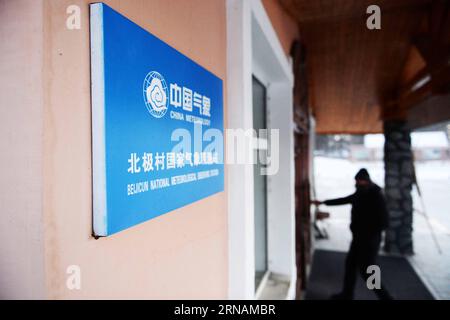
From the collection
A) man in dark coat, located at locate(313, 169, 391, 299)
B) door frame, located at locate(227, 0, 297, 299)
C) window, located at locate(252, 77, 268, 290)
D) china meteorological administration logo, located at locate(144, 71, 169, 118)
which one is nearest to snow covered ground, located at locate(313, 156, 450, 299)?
man in dark coat, located at locate(313, 169, 391, 299)

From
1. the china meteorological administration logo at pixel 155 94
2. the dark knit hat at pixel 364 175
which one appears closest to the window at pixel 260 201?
the dark knit hat at pixel 364 175

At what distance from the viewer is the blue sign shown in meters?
0.53

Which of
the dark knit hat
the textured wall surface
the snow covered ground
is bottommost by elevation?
the snow covered ground

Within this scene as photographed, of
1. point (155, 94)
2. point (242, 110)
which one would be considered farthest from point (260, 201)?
point (155, 94)

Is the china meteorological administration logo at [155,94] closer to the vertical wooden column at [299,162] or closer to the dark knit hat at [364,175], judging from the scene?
the vertical wooden column at [299,162]

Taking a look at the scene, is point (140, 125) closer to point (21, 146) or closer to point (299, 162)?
point (21, 146)

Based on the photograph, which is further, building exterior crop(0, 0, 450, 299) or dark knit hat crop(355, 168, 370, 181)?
dark knit hat crop(355, 168, 370, 181)

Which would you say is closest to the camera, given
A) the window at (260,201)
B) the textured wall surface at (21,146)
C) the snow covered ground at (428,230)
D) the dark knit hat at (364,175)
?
the textured wall surface at (21,146)

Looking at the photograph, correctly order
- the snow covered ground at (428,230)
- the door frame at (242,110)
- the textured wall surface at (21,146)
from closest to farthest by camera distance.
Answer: the textured wall surface at (21,146) → the door frame at (242,110) → the snow covered ground at (428,230)

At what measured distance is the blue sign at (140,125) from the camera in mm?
528

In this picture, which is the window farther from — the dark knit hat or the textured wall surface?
the textured wall surface

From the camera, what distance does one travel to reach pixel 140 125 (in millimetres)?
631

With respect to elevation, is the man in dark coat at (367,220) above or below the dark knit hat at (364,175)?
below
